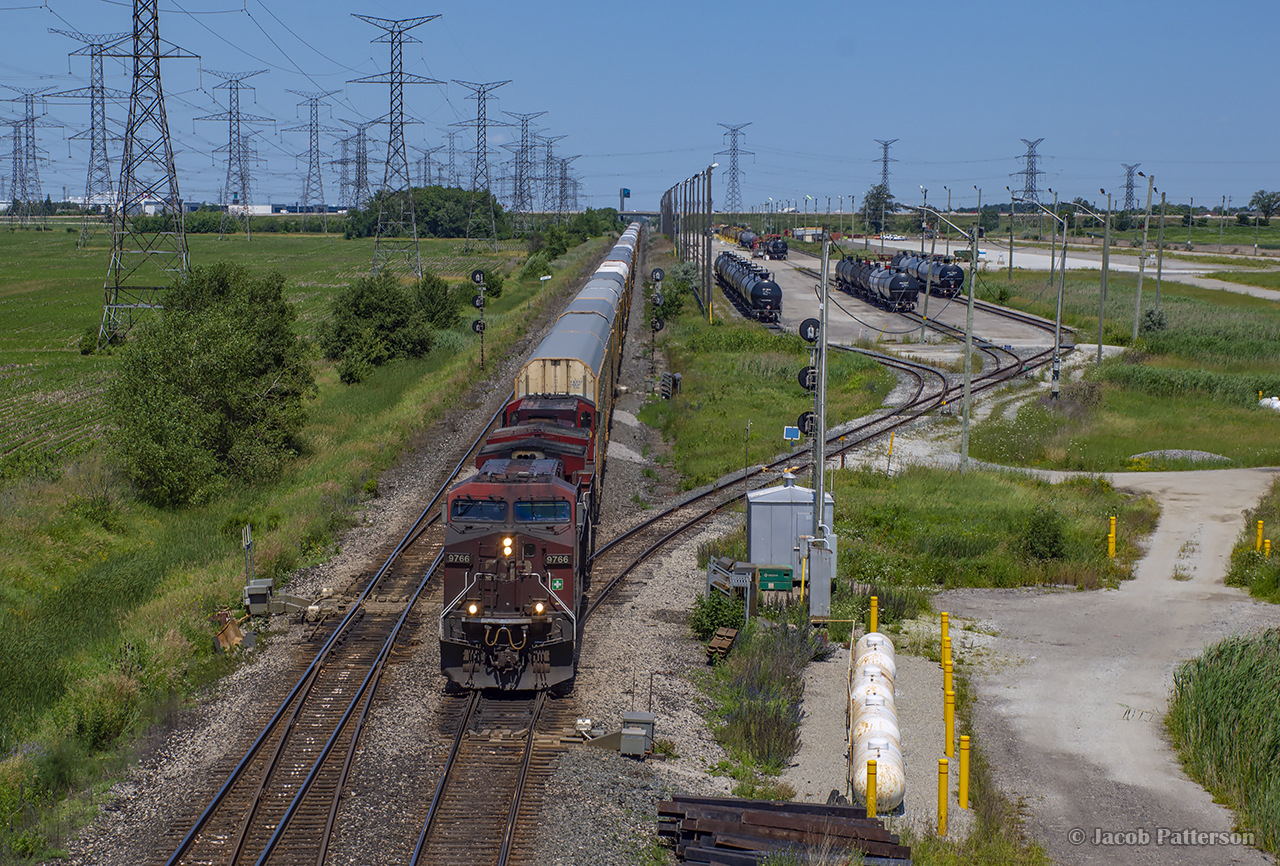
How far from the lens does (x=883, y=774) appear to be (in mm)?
13070

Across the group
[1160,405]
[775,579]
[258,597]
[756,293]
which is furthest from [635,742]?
Result: [756,293]

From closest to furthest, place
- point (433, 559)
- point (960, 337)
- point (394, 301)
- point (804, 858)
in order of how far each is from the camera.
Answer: point (804, 858), point (433, 559), point (394, 301), point (960, 337)

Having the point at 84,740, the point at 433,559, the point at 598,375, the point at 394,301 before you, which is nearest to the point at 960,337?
the point at 394,301

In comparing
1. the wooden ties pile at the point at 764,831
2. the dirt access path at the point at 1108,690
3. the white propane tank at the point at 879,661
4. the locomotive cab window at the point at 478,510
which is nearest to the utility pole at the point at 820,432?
the dirt access path at the point at 1108,690

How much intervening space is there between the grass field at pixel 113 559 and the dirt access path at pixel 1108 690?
43.5 feet

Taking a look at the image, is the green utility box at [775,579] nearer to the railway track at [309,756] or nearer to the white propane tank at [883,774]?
the railway track at [309,756]

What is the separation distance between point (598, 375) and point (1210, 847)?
18618mm

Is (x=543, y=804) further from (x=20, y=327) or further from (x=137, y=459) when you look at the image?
(x=20, y=327)

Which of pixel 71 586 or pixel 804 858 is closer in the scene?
pixel 804 858

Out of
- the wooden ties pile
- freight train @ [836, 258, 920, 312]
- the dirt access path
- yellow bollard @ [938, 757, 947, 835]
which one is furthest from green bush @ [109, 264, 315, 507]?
freight train @ [836, 258, 920, 312]

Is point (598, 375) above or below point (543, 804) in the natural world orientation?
above

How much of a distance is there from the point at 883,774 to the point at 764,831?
195 cm

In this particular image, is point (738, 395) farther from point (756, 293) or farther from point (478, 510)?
point (478, 510)

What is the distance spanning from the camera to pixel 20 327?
62.8 metres
